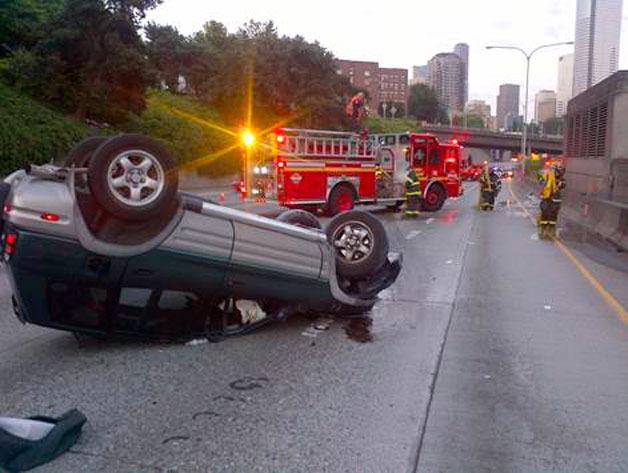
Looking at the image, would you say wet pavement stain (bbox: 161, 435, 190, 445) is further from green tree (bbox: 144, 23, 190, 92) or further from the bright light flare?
green tree (bbox: 144, 23, 190, 92)

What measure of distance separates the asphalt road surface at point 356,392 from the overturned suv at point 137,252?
0.37 meters

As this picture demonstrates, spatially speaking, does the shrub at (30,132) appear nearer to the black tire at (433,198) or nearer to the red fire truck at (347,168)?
the red fire truck at (347,168)

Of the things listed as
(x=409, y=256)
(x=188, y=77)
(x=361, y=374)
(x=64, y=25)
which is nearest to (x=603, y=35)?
(x=188, y=77)

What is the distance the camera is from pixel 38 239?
5.14 metres

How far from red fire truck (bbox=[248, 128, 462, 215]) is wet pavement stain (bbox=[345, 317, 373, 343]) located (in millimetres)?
12853

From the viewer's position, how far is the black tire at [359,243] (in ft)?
23.9

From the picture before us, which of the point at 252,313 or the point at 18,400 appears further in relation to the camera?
the point at 252,313

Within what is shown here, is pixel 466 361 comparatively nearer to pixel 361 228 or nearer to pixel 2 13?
pixel 361 228

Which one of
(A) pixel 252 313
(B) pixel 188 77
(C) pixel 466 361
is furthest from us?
(B) pixel 188 77

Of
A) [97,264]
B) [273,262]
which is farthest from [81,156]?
[273,262]

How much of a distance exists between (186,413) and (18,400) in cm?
117

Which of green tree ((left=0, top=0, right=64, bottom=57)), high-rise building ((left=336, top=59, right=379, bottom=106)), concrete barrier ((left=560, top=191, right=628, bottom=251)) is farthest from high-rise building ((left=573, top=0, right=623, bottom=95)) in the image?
concrete barrier ((left=560, top=191, right=628, bottom=251))

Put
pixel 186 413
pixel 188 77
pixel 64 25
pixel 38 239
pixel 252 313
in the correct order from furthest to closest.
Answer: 1. pixel 188 77
2. pixel 64 25
3. pixel 252 313
4. pixel 38 239
5. pixel 186 413

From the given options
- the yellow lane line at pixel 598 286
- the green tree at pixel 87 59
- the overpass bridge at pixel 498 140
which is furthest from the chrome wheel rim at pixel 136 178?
the overpass bridge at pixel 498 140
